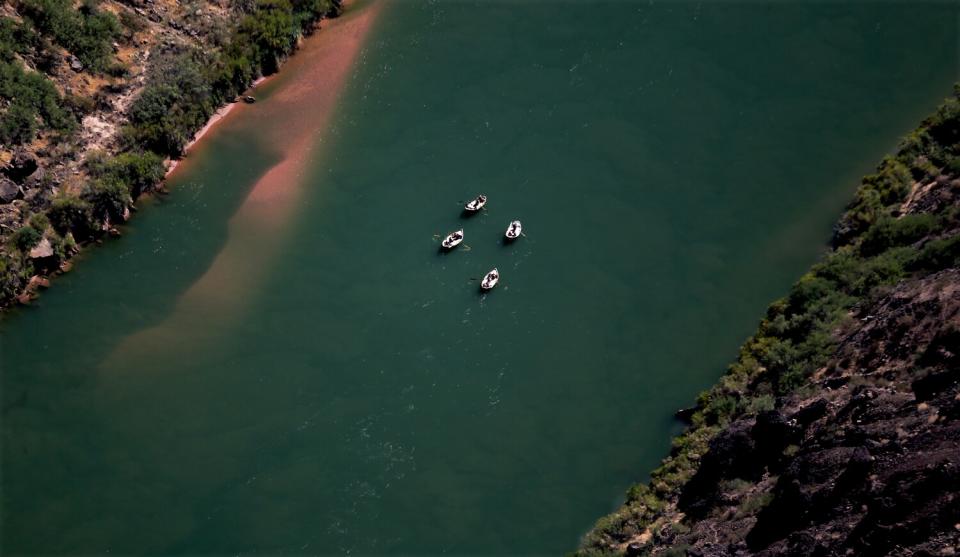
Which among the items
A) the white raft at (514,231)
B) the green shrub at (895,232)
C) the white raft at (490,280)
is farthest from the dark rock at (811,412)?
the white raft at (514,231)

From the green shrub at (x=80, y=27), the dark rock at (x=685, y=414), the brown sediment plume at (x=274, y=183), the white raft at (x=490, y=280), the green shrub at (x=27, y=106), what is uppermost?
the green shrub at (x=80, y=27)

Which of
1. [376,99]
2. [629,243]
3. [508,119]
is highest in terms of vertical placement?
[376,99]

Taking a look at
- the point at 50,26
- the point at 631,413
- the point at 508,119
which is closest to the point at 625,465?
the point at 631,413

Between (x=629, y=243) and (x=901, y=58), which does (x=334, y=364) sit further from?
(x=901, y=58)

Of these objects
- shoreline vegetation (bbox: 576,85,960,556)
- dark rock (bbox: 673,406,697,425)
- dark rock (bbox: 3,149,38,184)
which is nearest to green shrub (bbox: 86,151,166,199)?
dark rock (bbox: 3,149,38,184)

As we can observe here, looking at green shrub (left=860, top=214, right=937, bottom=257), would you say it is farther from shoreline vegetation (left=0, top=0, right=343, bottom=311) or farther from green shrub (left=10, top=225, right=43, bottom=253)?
green shrub (left=10, top=225, right=43, bottom=253)

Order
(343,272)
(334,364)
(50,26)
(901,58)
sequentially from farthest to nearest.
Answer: (901,58) → (50,26) → (343,272) → (334,364)

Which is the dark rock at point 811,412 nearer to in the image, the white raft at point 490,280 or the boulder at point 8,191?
the white raft at point 490,280
